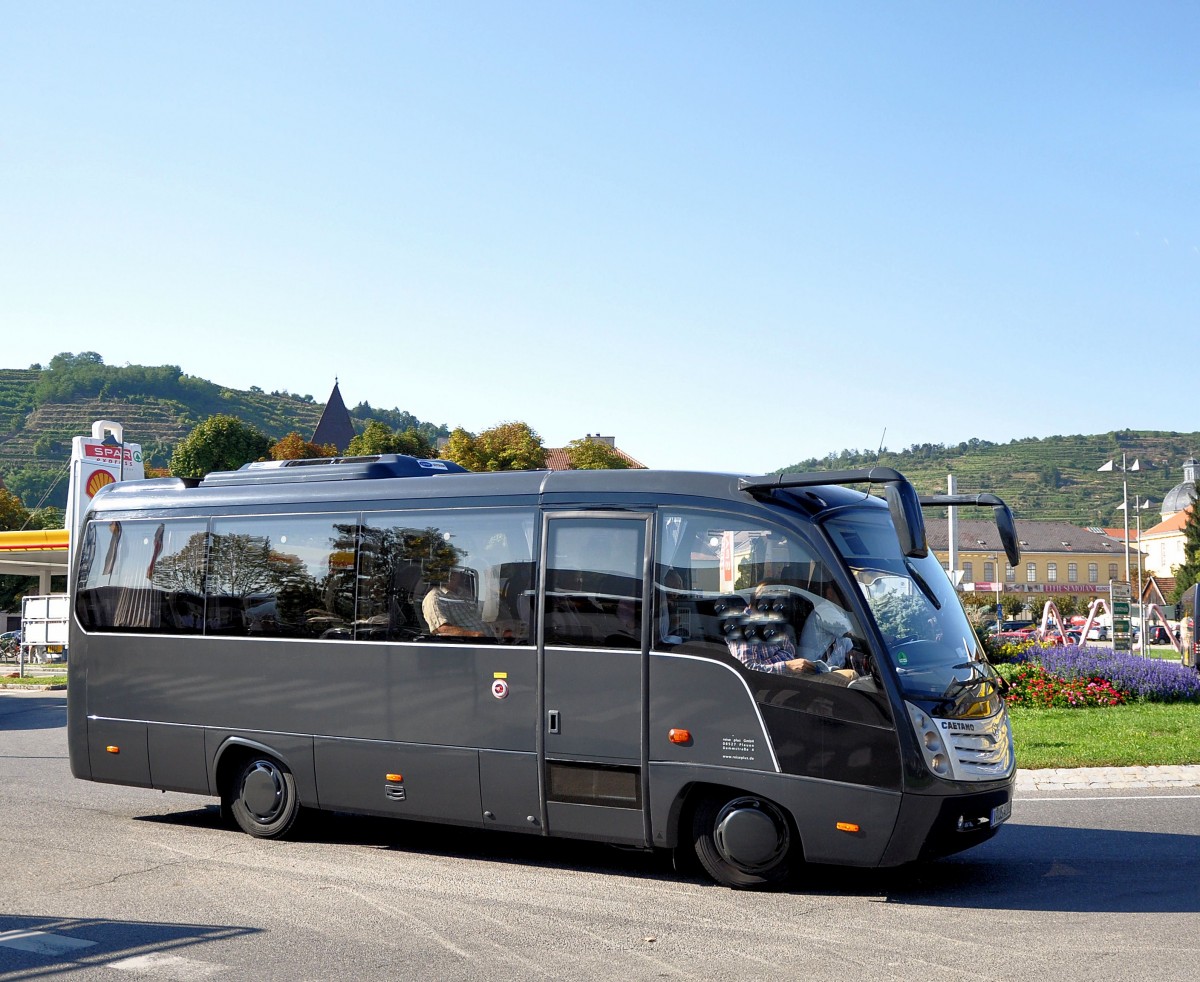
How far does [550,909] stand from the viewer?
7.67 metres

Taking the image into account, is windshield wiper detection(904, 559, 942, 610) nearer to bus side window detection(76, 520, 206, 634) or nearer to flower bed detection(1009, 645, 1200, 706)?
bus side window detection(76, 520, 206, 634)

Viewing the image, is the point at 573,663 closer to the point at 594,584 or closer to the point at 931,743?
the point at 594,584

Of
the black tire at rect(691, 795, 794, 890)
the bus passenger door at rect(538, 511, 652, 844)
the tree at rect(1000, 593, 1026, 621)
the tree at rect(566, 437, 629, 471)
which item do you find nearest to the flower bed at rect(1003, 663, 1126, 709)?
the black tire at rect(691, 795, 794, 890)

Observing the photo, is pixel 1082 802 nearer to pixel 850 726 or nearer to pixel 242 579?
pixel 850 726

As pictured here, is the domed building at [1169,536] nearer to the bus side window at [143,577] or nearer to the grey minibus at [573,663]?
the bus side window at [143,577]

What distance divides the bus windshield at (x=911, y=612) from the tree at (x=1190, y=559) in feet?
308

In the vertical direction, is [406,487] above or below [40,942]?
above

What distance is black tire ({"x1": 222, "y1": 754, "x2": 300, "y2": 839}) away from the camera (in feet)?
33.1

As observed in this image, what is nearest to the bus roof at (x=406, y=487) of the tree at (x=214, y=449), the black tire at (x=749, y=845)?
the black tire at (x=749, y=845)

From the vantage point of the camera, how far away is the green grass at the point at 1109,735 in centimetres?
1408

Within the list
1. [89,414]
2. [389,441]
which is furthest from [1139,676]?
[89,414]

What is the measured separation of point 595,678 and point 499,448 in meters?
55.2

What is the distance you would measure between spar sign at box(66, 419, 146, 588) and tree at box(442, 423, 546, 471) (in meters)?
21.9

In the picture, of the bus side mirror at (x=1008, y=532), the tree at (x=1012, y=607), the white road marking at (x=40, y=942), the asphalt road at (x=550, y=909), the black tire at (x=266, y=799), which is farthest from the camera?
the tree at (x=1012, y=607)
